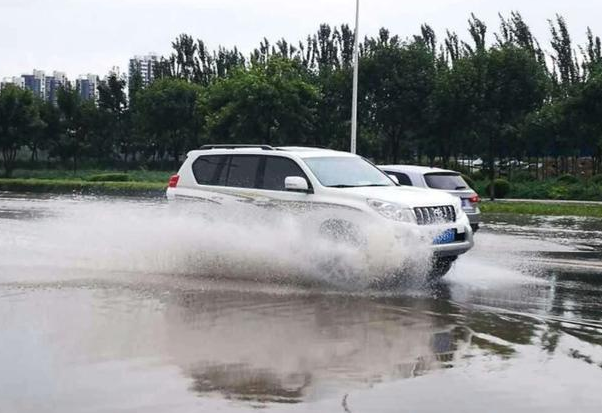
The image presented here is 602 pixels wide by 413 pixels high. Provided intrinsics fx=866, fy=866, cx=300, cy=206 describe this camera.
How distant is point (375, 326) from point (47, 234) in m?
10.6

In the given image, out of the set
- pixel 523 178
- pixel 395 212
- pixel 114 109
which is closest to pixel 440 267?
pixel 395 212

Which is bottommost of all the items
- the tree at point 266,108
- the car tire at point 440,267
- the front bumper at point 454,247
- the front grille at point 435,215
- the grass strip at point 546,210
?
the car tire at point 440,267

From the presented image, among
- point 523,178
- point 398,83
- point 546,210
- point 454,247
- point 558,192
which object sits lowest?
point 454,247

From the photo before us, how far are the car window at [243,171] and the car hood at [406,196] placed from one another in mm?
1627

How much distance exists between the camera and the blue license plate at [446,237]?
34.6 feet

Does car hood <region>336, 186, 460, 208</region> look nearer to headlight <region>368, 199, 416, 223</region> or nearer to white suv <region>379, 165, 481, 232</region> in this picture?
headlight <region>368, 199, 416, 223</region>

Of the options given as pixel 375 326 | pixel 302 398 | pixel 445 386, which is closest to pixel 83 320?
pixel 375 326

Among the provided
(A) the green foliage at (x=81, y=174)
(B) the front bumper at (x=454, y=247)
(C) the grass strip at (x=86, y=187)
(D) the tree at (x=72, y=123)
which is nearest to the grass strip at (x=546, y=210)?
(C) the grass strip at (x=86, y=187)

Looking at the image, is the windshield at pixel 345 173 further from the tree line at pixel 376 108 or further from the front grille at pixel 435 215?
the tree line at pixel 376 108

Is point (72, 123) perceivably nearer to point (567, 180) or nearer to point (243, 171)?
point (567, 180)

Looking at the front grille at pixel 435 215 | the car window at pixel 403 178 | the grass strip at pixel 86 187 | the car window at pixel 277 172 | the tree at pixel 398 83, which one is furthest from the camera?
the grass strip at pixel 86 187

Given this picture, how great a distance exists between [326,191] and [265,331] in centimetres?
355

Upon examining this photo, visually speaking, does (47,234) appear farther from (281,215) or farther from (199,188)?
(281,215)

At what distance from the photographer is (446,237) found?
10688mm
